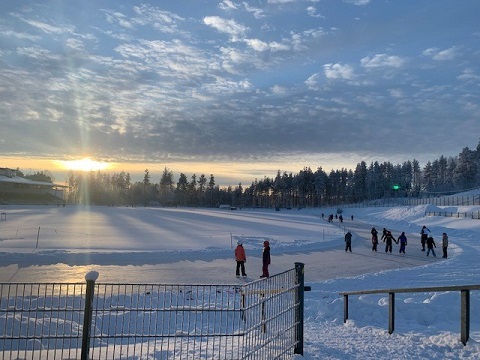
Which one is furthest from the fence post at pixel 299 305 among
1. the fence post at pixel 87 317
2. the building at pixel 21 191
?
the building at pixel 21 191

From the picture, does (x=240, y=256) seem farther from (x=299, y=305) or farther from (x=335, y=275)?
(x=299, y=305)

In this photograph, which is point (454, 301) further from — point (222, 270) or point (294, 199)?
point (294, 199)

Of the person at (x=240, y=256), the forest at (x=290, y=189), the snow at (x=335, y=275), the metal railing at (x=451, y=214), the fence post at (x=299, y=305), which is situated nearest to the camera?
the fence post at (x=299, y=305)

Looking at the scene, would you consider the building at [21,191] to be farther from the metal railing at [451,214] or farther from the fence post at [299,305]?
the fence post at [299,305]

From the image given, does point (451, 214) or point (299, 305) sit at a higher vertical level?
point (451, 214)

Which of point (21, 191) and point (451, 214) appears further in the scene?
point (21, 191)

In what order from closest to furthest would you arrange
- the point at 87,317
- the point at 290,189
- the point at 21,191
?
the point at 87,317
the point at 21,191
the point at 290,189

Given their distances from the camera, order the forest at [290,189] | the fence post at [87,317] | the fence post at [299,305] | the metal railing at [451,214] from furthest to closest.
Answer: the forest at [290,189], the metal railing at [451,214], the fence post at [299,305], the fence post at [87,317]

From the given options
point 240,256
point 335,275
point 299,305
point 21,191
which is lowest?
point 335,275

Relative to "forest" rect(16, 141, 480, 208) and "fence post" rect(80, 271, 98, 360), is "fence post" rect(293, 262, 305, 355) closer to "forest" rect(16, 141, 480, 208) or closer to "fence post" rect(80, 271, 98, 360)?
"fence post" rect(80, 271, 98, 360)

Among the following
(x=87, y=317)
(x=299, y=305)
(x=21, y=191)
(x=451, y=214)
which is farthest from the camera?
(x=21, y=191)

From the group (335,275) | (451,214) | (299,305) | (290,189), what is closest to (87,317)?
(299,305)

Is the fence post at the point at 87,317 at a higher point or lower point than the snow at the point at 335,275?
higher

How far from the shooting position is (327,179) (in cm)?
17525
